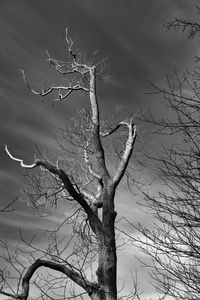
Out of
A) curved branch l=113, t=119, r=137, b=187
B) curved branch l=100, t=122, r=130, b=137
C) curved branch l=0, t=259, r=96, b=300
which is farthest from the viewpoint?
curved branch l=100, t=122, r=130, b=137

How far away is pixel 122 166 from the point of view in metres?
9.62

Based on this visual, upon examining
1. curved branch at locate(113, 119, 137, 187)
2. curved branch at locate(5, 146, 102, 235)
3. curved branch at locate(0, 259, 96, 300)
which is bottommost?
curved branch at locate(0, 259, 96, 300)

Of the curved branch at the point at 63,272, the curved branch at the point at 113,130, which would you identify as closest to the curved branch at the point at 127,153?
the curved branch at the point at 113,130

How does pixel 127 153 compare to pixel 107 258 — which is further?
pixel 127 153

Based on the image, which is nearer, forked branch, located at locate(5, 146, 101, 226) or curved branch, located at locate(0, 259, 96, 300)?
curved branch, located at locate(0, 259, 96, 300)

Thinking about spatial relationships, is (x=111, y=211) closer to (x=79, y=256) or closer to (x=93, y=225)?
(x=93, y=225)

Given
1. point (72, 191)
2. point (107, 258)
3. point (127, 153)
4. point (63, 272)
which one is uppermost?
point (127, 153)

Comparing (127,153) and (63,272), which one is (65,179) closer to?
(63,272)

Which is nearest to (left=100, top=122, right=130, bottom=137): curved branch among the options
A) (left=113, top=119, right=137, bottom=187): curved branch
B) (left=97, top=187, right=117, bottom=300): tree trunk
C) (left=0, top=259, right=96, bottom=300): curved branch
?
(left=113, top=119, right=137, bottom=187): curved branch

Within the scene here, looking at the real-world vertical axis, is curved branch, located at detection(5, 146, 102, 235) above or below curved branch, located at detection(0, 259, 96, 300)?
above

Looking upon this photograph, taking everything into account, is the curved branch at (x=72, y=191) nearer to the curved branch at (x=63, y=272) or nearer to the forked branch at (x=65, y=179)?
the forked branch at (x=65, y=179)

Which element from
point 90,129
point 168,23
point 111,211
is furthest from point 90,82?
point 168,23

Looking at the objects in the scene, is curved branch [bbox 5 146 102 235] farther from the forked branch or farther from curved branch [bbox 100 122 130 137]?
curved branch [bbox 100 122 130 137]

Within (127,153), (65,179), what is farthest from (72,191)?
(127,153)
